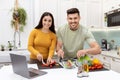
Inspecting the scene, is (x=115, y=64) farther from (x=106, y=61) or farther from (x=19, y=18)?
(x=19, y=18)

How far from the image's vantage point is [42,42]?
8.13 feet

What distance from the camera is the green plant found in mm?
3949

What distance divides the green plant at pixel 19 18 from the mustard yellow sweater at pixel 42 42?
5.22ft

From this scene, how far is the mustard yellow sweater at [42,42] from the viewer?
2.47 meters

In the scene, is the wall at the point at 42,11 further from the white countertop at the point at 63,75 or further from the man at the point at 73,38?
the white countertop at the point at 63,75

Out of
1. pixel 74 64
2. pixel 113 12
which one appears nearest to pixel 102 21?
pixel 113 12

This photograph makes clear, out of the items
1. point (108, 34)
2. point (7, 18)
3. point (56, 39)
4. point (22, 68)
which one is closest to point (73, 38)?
point (56, 39)

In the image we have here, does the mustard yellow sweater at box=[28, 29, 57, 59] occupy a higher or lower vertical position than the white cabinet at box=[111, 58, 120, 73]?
higher

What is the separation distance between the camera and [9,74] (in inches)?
72.9

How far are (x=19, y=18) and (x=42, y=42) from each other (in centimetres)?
170

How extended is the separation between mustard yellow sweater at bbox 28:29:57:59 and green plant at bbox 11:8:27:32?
1.59m

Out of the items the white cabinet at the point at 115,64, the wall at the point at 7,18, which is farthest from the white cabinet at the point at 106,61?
the wall at the point at 7,18


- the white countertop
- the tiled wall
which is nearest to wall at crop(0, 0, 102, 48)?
the tiled wall

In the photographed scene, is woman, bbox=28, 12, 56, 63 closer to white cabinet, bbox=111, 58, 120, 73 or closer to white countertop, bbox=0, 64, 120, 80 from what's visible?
white countertop, bbox=0, 64, 120, 80
